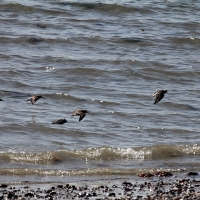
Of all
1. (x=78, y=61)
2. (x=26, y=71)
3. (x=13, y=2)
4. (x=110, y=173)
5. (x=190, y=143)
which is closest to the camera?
(x=110, y=173)

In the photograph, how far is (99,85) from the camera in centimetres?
1347

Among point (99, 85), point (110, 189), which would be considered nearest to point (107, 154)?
point (110, 189)

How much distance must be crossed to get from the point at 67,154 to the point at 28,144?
1.96 ft

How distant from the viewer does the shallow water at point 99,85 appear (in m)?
9.59

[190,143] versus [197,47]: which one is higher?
[197,47]

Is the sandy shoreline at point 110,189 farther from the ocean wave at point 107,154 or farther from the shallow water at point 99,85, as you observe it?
the ocean wave at point 107,154

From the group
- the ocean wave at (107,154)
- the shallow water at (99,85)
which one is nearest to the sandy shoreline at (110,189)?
the shallow water at (99,85)

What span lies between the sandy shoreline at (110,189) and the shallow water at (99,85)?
1.40 feet

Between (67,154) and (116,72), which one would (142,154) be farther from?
(116,72)

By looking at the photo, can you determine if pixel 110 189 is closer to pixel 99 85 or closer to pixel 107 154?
pixel 107 154

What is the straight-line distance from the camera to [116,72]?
14.5 metres

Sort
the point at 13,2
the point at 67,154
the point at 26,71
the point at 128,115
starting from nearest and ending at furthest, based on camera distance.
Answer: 1. the point at 67,154
2. the point at 128,115
3. the point at 26,71
4. the point at 13,2

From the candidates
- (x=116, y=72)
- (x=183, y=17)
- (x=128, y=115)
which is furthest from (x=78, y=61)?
(x=183, y=17)

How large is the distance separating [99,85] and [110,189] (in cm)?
556
